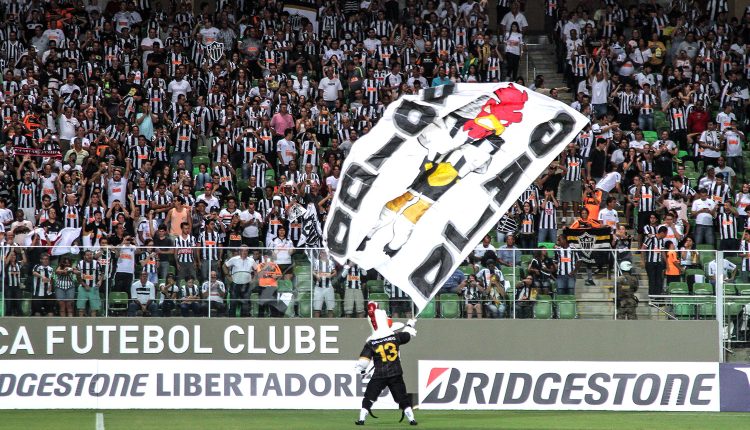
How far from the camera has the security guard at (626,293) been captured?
2378 cm

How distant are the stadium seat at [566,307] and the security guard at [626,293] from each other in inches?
31.2

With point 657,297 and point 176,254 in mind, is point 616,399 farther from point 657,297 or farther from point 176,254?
point 176,254

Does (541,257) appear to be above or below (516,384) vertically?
above

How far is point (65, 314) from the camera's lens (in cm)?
2370

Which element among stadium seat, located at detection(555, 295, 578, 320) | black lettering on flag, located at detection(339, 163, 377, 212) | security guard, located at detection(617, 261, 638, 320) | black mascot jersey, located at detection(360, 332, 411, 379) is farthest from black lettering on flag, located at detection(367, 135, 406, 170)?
security guard, located at detection(617, 261, 638, 320)

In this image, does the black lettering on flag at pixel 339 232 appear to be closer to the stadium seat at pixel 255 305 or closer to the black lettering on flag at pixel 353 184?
the black lettering on flag at pixel 353 184

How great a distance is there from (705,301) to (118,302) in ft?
34.6

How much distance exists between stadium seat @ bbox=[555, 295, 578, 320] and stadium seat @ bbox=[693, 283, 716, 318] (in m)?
2.18

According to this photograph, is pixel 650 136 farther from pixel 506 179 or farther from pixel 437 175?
pixel 437 175

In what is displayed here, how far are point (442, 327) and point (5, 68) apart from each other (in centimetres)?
1483

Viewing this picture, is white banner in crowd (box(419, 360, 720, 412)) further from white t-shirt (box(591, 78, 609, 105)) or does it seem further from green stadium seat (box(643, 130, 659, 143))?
white t-shirt (box(591, 78, 609, 105))

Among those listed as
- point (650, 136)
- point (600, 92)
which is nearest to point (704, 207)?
point (650, 136)

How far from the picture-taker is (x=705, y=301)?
23.9 m

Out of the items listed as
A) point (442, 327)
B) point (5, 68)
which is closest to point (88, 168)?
point (5, 68)
